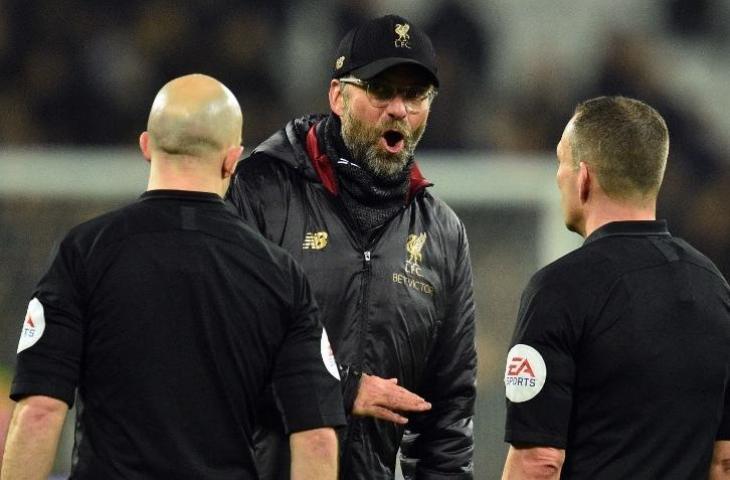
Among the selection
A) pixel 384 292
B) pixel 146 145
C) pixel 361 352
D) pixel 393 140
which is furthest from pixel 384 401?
pixel 146 145

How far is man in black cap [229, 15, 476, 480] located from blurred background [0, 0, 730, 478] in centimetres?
229

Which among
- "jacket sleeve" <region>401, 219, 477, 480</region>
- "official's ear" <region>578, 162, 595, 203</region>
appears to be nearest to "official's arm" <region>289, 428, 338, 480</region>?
"official's ear" <region>578, 162, 595, 203</region>

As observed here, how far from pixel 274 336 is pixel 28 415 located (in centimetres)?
45

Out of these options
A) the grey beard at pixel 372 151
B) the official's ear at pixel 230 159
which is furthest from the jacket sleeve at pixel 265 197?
the official's ear at pixel 230 159

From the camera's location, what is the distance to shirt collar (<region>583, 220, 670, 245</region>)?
255 cm

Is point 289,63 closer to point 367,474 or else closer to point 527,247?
point 527,247

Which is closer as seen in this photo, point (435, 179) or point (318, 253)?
point (318, 253)

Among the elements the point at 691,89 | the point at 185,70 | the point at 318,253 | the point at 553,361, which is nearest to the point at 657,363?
the point at 553,361

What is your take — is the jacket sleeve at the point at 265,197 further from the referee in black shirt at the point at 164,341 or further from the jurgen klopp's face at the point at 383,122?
the referee in black shirt at the point at 164,341

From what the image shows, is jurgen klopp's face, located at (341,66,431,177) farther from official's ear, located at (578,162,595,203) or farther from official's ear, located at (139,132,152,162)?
official's ear, located at (139,132,152,162)

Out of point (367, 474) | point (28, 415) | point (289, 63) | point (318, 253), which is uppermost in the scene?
point (289, 63)

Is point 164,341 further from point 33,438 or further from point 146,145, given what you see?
point 146,145

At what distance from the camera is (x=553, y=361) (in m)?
2.44

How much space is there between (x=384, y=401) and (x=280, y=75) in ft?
12.4
